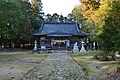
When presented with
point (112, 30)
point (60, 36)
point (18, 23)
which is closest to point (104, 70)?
point (112, 30)

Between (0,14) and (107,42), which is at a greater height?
(0,14)

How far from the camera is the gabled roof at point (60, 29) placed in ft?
176

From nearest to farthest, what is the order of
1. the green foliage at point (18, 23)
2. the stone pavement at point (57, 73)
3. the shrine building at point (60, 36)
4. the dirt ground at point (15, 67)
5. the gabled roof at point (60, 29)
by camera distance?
the stone pavement at point (57, 73), the dirt ground at point (15, 67), the green foliage at point (18, 23), the shrine building at point (60, 36), the gabled roof at point (60, 29)

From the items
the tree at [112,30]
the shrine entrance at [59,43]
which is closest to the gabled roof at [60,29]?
the shrine entrance at [59,43]

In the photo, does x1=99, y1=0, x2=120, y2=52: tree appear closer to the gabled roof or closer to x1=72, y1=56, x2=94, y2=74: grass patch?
x1=72, y1=56, x2=94, y2=74: grass patch

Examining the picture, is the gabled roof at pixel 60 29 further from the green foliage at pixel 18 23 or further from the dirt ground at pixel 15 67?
the dirt ground at pixel 15 67

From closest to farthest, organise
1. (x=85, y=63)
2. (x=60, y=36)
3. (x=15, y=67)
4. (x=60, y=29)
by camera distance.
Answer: (x=15, y=67)
(x=85, y=63)
(x=60, y=36)
(x=60, y=29)

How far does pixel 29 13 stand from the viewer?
6869 centimetres

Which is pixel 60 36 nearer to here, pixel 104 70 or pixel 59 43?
pixel 59 43

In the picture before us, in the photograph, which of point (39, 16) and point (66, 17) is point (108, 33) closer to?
point (39, 16)

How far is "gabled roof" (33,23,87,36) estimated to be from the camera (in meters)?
53.6

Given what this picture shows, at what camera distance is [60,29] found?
58.8m

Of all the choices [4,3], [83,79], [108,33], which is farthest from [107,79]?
[4,3]

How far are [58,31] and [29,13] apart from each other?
15659 mm
